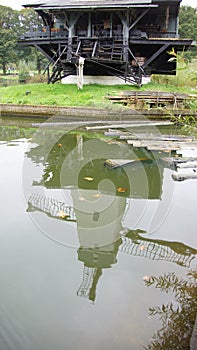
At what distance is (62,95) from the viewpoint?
1410 centimetres

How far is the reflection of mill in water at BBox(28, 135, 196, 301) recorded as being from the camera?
143 inches

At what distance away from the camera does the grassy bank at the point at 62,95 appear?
43.6 feet

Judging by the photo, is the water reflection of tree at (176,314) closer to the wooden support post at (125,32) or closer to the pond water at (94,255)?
the pond water at (94,255)

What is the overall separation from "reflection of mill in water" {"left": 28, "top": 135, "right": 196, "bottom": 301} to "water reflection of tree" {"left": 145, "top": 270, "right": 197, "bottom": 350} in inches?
15.0

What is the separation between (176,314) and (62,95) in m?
12.7

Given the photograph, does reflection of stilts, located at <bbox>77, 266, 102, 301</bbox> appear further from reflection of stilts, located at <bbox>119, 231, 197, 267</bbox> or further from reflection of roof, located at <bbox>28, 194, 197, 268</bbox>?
reflection of stilts, located at <bbox>119, 231, 197, 267</bbox>

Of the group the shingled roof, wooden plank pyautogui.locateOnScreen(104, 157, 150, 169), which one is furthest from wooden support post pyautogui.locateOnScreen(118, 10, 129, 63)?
wooden plank pyautogui.locateOnScreen(104, 157, 150, 169)

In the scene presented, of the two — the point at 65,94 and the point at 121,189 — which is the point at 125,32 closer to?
the point at 65,94

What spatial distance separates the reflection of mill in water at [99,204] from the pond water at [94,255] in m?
0.02

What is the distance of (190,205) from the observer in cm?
494

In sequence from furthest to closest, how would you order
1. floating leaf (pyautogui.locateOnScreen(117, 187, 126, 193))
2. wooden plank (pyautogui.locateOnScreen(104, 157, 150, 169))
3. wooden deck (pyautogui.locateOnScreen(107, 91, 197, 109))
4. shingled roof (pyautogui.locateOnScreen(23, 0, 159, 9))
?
shingled roof (pyautogui.locateOnScreen(23, 0, 159, 9)) → wooden deck (pyautogui.locateOnScreen(107, 91, 197, 109)) → wooden plank (pyautogui.locateOnScreen(104, 157, 150, 169)) → floating leaf (pyautogui.locateOnScreen(117, 187, 126, 193))

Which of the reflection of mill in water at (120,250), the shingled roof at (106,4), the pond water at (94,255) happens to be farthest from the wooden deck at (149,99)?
the reflection of mill in water at (120,250)

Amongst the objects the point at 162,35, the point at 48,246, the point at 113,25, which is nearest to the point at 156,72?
the point at 162,35

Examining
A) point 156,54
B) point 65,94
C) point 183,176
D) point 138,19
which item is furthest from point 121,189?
point 138,19
